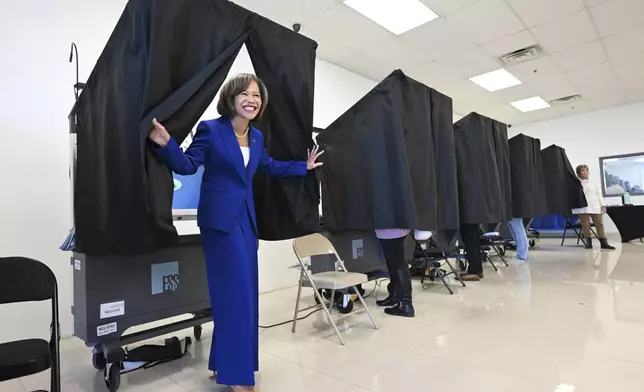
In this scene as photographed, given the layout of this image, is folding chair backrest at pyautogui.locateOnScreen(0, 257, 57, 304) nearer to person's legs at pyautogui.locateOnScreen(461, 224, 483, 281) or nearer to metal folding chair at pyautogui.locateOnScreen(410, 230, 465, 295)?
metal folding chair at pyautogui.locateOnScreen(410, 230, 465, 295)

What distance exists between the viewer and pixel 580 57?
5.74m

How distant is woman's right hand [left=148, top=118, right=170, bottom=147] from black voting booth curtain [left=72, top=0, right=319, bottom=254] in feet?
0.08

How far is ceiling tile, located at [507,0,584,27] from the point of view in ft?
13.6

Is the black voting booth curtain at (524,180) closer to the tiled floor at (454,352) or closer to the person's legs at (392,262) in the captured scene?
the tiled floor at (454,352)

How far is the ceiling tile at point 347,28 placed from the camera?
4211mm

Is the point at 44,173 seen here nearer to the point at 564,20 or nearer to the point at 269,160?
the point at 269,160

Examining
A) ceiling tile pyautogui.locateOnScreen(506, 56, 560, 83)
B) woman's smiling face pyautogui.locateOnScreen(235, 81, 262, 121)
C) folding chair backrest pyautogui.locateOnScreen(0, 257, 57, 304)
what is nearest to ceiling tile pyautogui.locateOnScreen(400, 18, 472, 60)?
ceiling tile pyautogui.locateOnScreen(506, 56, 560, 83)

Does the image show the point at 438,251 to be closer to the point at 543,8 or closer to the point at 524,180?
the point at 524,180

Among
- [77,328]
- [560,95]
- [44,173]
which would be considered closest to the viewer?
[77,328]

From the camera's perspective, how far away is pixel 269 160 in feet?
6.37

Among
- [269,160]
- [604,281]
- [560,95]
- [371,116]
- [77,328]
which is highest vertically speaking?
[560,95]

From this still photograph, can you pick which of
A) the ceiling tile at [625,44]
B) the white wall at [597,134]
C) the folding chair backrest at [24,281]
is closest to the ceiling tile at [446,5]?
the ceiling tile at [625,44]

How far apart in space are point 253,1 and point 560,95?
6.73m

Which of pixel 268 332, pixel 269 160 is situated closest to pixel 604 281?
pixel 268 332
